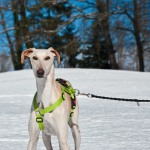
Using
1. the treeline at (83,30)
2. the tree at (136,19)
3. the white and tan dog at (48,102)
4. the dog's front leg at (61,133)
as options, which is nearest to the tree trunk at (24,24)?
the treeline at (83,30)

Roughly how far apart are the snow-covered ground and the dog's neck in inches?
53.2

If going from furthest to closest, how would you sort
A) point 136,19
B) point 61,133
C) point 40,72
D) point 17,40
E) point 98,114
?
point 17,40 → point 136,19 → point 98,114 → point 61,133 → point 40,72

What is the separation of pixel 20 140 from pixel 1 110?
3.20 meters

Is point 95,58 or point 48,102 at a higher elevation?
point 48,102

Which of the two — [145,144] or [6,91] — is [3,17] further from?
[145,144]

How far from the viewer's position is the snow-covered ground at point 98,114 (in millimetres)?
3631

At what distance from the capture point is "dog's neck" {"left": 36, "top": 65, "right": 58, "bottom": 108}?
7.27 ft

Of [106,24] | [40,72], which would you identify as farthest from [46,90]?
[106,24]

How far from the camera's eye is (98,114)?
595 centimetres

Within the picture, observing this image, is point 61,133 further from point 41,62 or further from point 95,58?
point 95,58

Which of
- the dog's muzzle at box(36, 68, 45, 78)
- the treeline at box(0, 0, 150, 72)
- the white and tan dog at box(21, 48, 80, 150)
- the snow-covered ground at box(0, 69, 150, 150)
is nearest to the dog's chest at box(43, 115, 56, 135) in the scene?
the white and tan dog at box(21, 48, 80, 150)

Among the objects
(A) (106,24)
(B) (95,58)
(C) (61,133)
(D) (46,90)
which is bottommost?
(B) (95,58)

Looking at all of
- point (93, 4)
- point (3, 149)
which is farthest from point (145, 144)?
point (93, 4)

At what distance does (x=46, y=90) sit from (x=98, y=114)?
3.94 m
